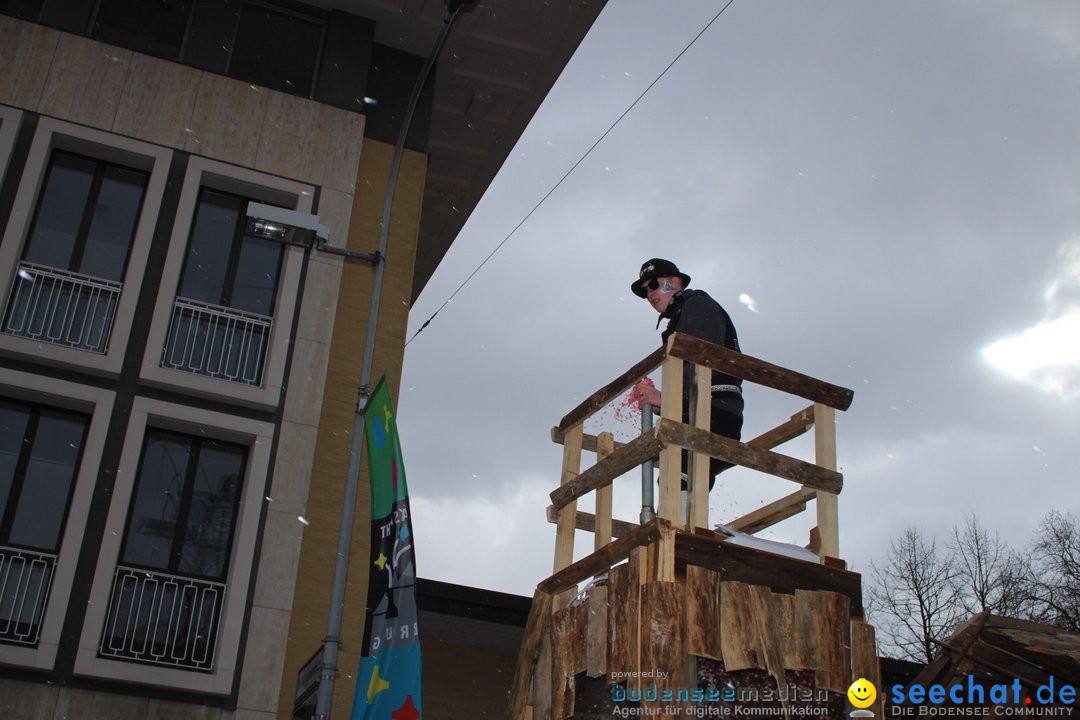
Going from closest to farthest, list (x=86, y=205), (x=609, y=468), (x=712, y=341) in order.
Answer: (x=609, y=468), (x=712, y=341), (x=86, y=205)

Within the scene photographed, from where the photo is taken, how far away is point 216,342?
44.9 feet

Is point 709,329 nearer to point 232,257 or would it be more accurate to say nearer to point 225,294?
point 225,294

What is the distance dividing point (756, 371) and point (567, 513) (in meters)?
2.06

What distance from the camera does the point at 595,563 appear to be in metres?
7.73

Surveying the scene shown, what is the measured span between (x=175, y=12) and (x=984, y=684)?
13217 millimetres

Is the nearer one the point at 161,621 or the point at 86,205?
the point at 161,621

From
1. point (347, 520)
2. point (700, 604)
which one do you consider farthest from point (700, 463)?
point (347, 520)

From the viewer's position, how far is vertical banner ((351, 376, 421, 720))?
26.8 ft

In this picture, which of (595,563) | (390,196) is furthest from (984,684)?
(390,196)

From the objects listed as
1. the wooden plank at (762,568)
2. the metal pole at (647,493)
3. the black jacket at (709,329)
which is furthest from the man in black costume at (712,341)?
the wooden plank at (762,568)

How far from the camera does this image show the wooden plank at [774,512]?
8.27 meters

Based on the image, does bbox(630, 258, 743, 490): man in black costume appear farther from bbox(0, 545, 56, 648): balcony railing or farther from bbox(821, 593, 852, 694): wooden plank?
bbox(0, 545, 56, 648): balcony railing

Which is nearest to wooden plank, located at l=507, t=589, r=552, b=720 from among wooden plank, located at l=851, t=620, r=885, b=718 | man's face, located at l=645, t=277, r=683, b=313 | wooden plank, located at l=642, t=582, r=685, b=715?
wooden plank, located at l=642, t=582, r=685, b=715

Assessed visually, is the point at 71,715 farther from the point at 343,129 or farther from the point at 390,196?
the point at 343,129
